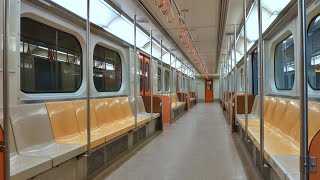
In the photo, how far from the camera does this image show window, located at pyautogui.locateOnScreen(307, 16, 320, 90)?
3.39 metres

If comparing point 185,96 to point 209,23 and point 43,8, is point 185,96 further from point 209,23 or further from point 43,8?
point 43,8

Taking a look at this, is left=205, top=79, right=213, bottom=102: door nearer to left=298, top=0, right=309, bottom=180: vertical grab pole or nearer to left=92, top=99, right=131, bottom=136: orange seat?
left=92, top=99, right=131, bottom=136: orange seat

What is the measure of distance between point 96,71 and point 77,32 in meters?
1.09

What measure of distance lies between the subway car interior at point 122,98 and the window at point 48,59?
0.02 metres

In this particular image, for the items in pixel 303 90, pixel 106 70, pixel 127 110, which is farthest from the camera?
pixel 127 110

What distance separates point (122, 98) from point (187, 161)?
2467 mm

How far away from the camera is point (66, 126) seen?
369cm

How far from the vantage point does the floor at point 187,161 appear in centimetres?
349

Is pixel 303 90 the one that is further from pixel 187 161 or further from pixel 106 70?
pixel 106 70

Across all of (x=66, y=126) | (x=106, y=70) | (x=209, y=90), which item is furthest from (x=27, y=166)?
(x=209, y=90)

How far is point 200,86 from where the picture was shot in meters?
27.2

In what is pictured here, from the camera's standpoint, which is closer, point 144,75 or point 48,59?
point 48,59

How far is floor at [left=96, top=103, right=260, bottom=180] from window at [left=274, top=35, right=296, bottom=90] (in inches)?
57.0

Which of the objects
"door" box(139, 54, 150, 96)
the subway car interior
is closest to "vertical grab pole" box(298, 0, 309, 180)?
the subway car interior
